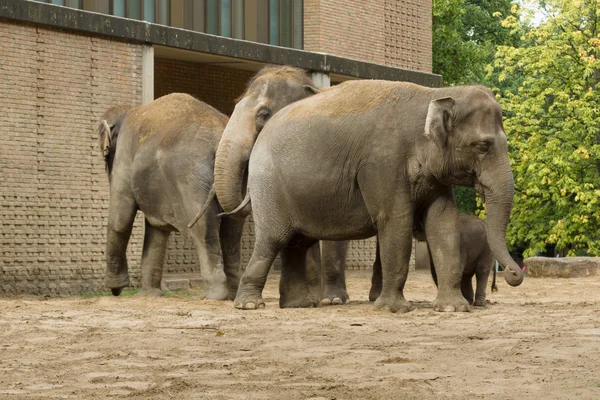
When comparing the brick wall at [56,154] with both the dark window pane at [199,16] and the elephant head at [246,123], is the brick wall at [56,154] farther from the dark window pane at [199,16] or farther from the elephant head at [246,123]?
the elephant head at [246,123]

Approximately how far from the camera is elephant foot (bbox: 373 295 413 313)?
1387cm

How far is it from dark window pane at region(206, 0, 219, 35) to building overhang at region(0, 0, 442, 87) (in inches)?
36.0

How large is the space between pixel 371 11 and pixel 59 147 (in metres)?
11.0

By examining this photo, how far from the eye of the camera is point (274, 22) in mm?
29062

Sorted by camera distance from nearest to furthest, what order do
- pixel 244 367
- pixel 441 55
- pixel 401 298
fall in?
pixel 244 367 → pixel 401 298 → pixel 441 55

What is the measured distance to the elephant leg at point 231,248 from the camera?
17062 mm

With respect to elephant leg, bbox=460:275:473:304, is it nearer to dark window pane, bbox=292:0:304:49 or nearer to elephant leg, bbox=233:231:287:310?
elephant leg, bbox=233:231:287:310

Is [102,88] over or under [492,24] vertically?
under

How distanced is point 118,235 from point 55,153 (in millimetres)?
3683

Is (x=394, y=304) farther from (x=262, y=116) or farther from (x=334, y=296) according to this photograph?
(x=262, y=116)

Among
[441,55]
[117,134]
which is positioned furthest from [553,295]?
[441,55]

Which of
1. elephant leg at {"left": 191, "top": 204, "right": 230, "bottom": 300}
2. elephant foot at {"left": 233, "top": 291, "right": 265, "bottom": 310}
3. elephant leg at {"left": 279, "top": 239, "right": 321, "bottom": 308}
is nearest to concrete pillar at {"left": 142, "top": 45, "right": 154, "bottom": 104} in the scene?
elephant leg at {"left": 191, "top": 204, "right": 230, "bottom": 300}

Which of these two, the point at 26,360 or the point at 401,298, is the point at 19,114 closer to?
the point at 401,298

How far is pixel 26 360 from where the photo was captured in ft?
34.6
